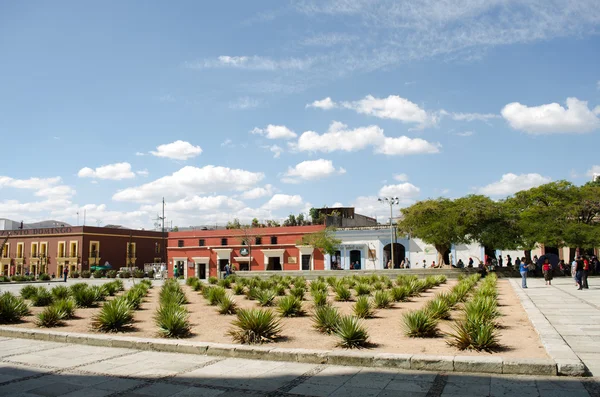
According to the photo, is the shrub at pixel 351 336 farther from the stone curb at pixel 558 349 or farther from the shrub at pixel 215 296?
the shrub at pixel 215 296

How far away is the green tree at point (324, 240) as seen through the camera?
4634cm

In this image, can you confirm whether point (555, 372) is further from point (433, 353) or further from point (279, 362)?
point (279, 362)

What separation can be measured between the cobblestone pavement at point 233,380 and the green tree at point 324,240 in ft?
126

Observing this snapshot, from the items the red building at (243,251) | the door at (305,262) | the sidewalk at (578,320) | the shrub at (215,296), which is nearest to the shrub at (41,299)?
the shrub at (215,296)

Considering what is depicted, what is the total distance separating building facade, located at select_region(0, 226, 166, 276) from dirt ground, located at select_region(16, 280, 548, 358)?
157ft

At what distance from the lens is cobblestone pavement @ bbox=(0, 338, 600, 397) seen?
5.80 meters

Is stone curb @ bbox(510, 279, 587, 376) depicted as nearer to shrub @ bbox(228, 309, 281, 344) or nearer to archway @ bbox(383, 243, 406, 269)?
shrub @ bbox(228, 309, 281, 344)

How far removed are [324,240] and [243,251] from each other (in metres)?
11.1

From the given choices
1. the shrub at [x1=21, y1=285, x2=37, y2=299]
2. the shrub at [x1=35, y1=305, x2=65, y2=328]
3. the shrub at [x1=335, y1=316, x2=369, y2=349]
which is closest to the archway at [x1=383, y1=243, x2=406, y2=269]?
the shrub at [x1=21, y1=285, x2=37, y2=299]

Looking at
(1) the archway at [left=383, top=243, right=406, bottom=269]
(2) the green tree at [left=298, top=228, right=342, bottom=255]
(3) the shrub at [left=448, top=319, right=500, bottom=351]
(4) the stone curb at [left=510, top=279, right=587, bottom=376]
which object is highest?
(2) the green tree at [left=298, top=228, right=342, bottom=255]

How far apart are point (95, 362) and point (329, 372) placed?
379 centimetres

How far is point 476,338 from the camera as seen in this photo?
7.64 meters

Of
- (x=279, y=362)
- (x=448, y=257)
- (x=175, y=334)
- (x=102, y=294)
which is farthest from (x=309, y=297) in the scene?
(x=448, y=257)

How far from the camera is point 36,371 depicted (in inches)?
281
